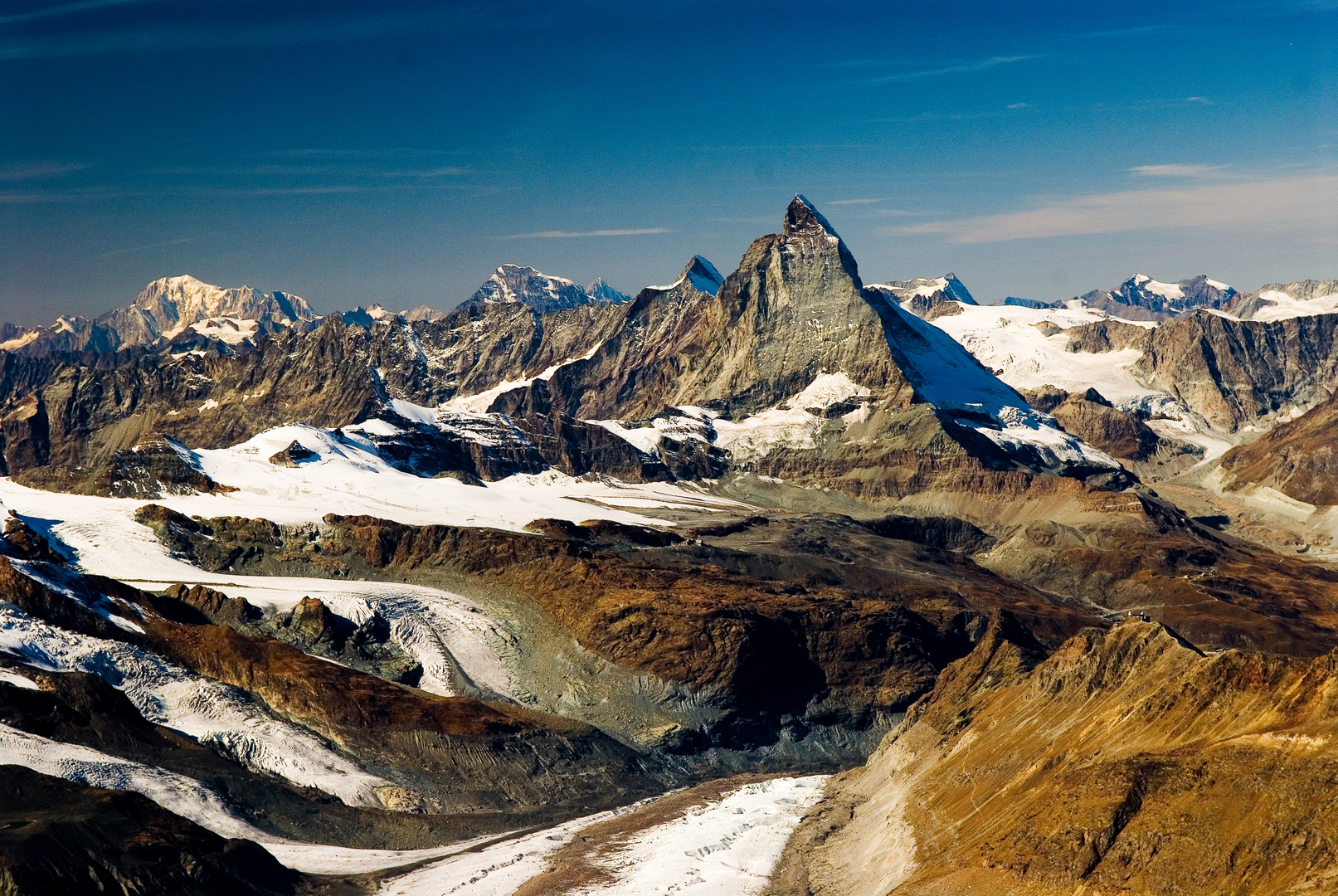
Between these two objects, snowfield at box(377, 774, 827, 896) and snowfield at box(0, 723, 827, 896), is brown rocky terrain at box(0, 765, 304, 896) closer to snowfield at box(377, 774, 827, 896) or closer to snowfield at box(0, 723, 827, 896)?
snowfield at box(0, 723, 827, 896)

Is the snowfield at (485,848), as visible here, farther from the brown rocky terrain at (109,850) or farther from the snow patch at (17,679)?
the snow patch at (17,679)

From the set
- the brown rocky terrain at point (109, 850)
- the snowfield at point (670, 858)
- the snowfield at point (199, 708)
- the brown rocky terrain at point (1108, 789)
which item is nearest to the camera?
the brown rocky terrain at point (1108, 789)

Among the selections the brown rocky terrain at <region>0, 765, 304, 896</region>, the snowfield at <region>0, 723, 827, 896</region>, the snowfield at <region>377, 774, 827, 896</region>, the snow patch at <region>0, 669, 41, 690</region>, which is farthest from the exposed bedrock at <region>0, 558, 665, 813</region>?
the brown rocky terrain at <region>0, 765, 304, 896</region>

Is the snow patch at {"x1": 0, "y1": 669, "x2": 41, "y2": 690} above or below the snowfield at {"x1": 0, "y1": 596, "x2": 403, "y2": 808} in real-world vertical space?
above

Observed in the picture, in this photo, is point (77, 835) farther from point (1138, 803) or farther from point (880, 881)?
point (1138, 803)

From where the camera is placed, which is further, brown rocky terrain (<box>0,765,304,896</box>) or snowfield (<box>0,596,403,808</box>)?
snowfield (<box>0,596,403,808</box>)

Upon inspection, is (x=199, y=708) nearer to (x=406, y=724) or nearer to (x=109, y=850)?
(x=406, y=724)

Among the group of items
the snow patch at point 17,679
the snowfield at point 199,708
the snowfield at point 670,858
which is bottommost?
the snowfield at point 670,858

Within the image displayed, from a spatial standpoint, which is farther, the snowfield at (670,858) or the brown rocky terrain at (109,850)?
the snowfield at (670,858)

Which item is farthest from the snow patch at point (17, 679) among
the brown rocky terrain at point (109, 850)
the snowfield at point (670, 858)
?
the snowfield at point (670, 858)
